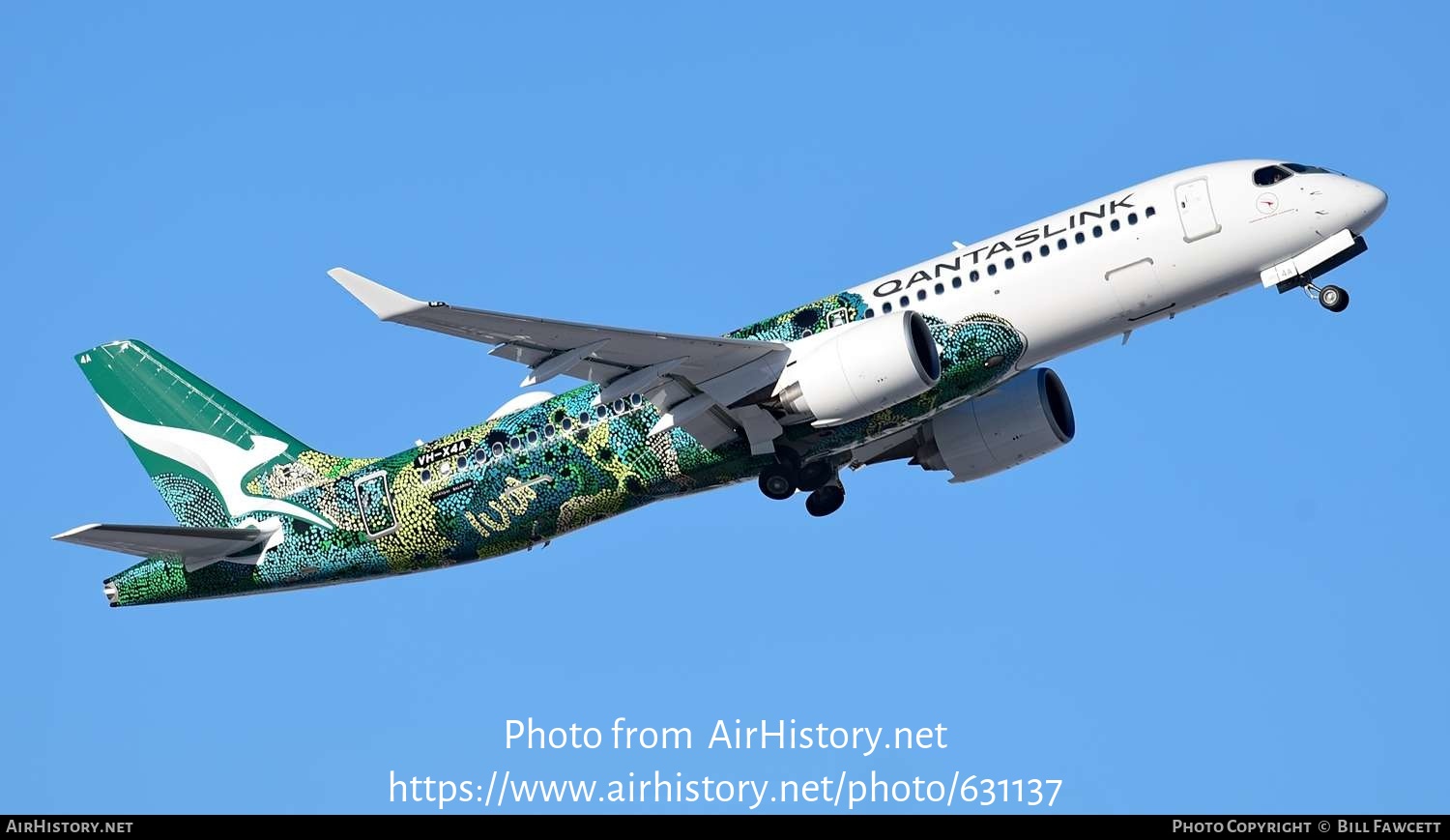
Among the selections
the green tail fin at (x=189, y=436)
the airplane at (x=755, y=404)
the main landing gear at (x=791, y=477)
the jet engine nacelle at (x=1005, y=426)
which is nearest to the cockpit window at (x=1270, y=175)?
the airplane at (x=755, y=404)

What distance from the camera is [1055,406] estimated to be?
40844mm

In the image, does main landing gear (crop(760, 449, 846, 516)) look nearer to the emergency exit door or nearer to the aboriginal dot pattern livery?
the aboriginal dot pattern livery

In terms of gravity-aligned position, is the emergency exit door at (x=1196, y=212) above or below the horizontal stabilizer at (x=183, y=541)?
above

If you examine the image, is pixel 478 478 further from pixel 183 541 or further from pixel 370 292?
pixel 370 292

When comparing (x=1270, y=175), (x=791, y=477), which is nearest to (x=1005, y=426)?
(x=791, y=477)

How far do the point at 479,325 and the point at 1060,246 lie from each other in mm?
11039

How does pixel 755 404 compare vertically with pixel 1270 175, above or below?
below

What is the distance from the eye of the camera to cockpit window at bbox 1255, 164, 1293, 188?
3622 centimetres

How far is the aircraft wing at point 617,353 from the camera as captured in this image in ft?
107

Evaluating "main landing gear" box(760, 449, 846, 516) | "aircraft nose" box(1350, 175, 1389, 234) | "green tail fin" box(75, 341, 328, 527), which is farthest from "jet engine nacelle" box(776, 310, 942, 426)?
"green tail fin" box(75, 341, 328, 527)

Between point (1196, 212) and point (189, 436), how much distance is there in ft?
73.6

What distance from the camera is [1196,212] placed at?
36.0 metres

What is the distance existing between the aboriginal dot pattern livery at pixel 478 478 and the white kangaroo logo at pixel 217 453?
0.06 m

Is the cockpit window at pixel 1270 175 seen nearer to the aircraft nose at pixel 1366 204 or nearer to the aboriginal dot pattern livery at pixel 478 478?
the aircraft nose at pixel 1366 204
